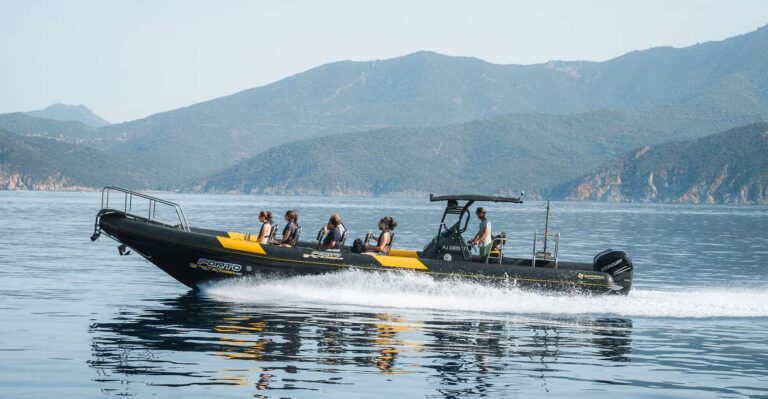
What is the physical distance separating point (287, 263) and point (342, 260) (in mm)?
1155

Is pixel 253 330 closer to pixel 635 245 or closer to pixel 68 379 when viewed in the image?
pixel 68 379

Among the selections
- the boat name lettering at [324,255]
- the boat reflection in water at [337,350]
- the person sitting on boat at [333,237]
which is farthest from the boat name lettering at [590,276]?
the person sitting on boat at [333,237]

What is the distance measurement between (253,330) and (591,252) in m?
30.9

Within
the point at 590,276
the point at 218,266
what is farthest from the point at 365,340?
the point at 590,276

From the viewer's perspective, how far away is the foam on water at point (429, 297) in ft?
76.7

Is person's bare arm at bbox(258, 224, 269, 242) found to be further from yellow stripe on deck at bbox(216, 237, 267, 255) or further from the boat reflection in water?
the boat reflection in water

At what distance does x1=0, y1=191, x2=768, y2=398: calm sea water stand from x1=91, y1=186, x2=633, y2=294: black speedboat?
0.27 meters

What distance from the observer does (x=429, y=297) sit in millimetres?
23547

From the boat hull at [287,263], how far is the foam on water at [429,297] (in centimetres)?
17

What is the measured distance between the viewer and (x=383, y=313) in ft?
72.9

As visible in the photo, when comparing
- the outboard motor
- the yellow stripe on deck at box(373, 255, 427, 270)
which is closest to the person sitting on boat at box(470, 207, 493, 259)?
the yellow stripe on deck at box(373, 255, 427, 270)

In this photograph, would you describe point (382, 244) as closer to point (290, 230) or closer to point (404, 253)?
point (404, 253)

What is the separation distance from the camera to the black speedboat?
23531mm

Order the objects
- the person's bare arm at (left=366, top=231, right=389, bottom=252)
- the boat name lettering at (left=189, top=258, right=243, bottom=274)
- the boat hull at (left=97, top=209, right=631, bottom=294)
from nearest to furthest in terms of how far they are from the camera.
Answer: the boat hull at (left=97, top=209, right=631, bottom=294), the boat name lettering at (left=189, top=258, right=243, bottom=274), the person's bare arm at (left=366, top=231, right=389, bottom=252)
